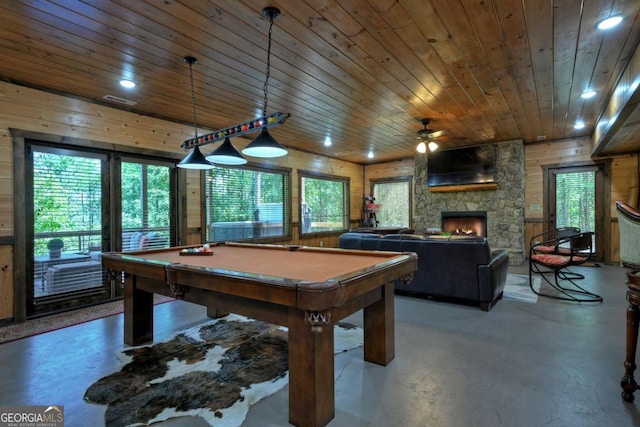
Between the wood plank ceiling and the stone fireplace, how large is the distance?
1.95 m

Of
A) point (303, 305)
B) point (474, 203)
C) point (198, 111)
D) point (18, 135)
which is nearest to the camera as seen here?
point (303, 305)

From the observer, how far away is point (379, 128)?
5621 mm

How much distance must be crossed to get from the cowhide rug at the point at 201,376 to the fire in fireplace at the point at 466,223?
17.3 feet

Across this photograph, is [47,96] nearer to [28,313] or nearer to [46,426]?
[28,313]

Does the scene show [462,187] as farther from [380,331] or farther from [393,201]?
[380,331]

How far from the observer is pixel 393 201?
9102mm

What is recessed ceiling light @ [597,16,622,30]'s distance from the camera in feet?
8.12

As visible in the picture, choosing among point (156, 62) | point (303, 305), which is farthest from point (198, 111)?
point (303, 305)

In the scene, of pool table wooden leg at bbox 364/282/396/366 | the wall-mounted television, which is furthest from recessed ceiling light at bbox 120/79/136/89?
the wall-mounted television

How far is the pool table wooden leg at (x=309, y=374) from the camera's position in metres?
1.73

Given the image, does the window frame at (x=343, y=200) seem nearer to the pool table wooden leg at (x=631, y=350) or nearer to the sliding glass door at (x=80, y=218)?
the sliding glass door at (x=80, y=218)

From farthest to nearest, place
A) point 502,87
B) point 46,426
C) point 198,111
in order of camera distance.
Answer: point 198,111 < point 502,87 < point 46,426

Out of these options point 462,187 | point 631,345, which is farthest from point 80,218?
point 462,187

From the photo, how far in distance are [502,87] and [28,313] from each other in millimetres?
6116
